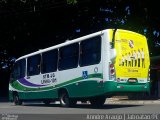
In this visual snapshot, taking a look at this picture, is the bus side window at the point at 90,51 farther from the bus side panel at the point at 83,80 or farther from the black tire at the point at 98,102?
the black tire at the point at 98,102

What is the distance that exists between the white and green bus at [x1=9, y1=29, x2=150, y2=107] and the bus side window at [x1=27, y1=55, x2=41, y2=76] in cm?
89

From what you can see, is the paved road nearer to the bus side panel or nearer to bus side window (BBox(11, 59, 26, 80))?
the bus side panel

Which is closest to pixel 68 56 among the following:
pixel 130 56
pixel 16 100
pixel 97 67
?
pixel 97 67

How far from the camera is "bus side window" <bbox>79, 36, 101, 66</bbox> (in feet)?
60.5

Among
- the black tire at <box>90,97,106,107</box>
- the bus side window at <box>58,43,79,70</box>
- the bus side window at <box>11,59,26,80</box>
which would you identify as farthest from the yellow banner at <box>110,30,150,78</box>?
the bus side window at <box>11,59,26,80</box>

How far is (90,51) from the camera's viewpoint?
62.0 ft

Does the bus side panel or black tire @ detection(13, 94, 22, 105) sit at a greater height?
the bus side panel

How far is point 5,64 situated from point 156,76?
2040 centimetres

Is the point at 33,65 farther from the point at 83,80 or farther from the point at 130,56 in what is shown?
the point at 130,56

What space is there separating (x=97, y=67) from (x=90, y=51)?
3.03 feet

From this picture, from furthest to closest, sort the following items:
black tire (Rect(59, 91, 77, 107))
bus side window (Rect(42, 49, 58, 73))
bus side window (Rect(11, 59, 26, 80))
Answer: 1. bus side window (Rect(11, 59, 26, 80))
2. bus side window (Rect(42, 49, 58, 73))
3. black tire (Rect(59, 91, 77, 107))

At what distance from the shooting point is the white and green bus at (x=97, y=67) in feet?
59.3

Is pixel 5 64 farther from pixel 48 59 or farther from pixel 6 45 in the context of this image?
pixel 48 59

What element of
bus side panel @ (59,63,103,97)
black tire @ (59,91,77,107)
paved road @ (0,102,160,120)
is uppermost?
bus side panel @ (59,63,103,97)
